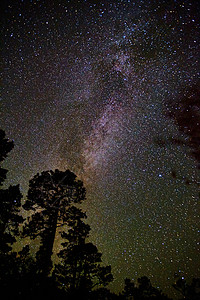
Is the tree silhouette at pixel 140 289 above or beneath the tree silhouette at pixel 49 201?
beneath

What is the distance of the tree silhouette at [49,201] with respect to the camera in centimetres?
1206

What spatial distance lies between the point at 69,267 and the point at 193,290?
515 inches

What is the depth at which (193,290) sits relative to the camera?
17.2 meters

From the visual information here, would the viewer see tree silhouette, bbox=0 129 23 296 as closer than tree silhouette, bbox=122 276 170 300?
Yes

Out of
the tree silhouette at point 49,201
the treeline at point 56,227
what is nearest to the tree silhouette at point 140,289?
the treeline at point 56,227

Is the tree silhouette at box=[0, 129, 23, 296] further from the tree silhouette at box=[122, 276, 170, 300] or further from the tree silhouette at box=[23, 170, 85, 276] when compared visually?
the tree silhouette at box=[122, 276, 170, 300]

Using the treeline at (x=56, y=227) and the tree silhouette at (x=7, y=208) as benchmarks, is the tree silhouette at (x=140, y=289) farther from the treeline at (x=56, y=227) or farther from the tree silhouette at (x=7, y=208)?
the tree silhouette at (x=7, y=208)

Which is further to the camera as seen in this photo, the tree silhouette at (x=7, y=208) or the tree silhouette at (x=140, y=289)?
the tree silhouette at (x=140, y=289)

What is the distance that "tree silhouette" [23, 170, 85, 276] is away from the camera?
39.6 ft

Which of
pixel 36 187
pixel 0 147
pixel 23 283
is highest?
pixel 0 147

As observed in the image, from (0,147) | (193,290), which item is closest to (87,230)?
(0,147)

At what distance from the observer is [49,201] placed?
13156 millimetres

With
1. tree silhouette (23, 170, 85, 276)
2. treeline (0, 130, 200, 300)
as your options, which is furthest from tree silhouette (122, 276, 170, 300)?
tree silhouette (23, 170, 85, 276)

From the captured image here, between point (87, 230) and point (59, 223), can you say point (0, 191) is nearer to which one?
point (59, 223)
